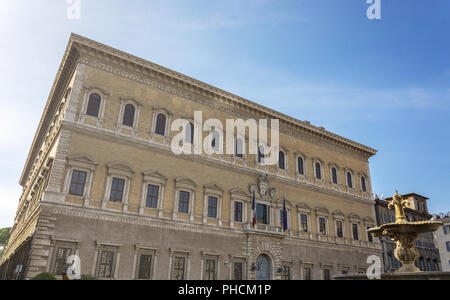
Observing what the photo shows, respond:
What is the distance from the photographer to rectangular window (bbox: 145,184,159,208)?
19648 mm

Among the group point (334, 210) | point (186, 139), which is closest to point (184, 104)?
point (186, 139)

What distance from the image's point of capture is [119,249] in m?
17.8

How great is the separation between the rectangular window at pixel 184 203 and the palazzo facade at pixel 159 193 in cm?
6

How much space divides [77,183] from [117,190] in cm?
213

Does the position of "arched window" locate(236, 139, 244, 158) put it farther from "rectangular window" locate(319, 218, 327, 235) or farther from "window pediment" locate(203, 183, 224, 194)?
"rectangular window" locate(319, 218, 327, 235)

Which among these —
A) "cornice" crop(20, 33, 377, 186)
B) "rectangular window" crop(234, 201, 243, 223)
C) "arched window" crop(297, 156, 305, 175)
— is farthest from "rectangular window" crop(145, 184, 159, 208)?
"arched window" crop(297, 156, 305, 175)

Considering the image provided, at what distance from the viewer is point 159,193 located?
2006 centimetres

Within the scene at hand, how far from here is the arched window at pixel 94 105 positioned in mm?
19500

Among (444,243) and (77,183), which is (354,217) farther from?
(444,243)

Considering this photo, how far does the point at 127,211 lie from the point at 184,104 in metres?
8.28

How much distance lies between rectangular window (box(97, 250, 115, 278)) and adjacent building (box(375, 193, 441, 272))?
82.5 feet

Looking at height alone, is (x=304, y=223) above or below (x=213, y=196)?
below

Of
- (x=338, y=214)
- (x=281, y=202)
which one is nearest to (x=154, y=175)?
(x=281, y=202)
